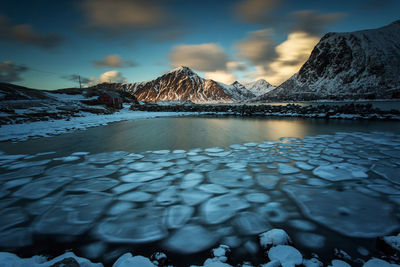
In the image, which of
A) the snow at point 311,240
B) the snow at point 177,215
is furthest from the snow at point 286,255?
the snow at point 177,215

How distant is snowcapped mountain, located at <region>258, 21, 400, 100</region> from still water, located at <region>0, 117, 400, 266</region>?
112m

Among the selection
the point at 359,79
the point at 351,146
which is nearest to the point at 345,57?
the point at 359,79

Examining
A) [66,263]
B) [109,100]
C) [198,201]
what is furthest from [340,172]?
[109,100]

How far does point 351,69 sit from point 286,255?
156282 mm

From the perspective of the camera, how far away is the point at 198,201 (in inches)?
93.4

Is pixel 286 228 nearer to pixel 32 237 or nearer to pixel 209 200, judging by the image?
pixel 209 200

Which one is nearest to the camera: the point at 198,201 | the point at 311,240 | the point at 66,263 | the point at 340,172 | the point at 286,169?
the point at 66,263

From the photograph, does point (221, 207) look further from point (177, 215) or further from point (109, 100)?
point (109, 100)

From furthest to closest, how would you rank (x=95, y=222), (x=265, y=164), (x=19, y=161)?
(x=19, y=161) → (x=265, y=164) → (x=95, y=222)

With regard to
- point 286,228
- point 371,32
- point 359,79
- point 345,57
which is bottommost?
point 286,228

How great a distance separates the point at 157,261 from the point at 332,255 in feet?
4.98

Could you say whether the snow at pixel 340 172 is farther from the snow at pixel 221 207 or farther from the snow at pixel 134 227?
the snow at pixel 134 227

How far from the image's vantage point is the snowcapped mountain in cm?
9412

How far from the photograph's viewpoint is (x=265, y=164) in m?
3.77
